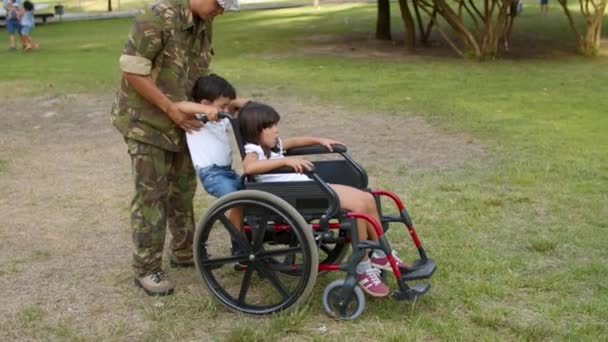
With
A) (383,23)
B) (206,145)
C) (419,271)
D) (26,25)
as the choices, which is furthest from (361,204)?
(26,25)

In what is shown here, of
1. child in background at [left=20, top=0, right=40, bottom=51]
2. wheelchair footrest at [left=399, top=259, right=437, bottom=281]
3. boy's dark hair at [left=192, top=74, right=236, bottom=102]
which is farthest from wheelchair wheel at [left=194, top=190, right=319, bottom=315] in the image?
child in background at [left=20, top=0, right=40, bottom=51]

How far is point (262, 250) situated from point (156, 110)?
0.86m

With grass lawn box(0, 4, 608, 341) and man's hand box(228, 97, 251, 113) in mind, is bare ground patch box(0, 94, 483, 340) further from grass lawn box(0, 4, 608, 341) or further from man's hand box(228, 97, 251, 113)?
man's hand box(228, 97, 251, 113)

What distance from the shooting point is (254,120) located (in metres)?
3.85

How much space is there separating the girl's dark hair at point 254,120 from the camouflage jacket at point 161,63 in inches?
14.0

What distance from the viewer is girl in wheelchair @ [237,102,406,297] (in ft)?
12.3

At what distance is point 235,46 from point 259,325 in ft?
49.4

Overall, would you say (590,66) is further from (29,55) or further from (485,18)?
(29,55)

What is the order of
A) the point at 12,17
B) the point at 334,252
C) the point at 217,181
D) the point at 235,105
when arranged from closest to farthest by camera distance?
the point at 217,181
the point at 235,105
the point at 334,252
the point at 12,17

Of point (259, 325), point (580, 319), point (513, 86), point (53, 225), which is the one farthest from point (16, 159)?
point (513, 86)

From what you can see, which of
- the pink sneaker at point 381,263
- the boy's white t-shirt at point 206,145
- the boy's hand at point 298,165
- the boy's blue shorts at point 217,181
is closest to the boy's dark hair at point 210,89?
the boy's white t-shirt at point 206,145

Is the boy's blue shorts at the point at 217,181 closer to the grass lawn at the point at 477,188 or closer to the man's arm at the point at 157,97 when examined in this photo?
the man's arm at the point at 157,97

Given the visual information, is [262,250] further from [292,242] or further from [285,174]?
[285,174]

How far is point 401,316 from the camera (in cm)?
377
